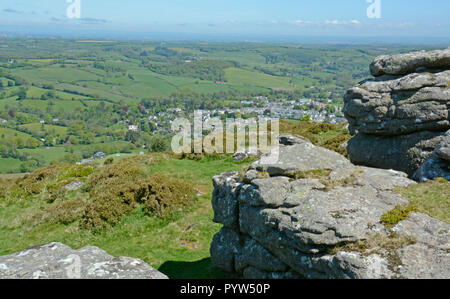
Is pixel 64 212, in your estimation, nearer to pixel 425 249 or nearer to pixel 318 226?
pixel 318 226

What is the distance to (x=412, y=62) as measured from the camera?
17.8 m

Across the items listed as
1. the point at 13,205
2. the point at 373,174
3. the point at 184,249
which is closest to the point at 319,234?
the point at 373,174

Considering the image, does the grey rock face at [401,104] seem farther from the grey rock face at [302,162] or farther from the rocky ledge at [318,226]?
the grey rock face at [302,162]

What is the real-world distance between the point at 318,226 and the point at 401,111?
1073cm

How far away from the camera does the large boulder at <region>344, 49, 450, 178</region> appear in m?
16.2

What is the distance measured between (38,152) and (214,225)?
402ft

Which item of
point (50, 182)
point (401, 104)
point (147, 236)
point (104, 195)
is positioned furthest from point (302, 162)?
point (50, 182)

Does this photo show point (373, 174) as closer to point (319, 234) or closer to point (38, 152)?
→ point (319, 234)

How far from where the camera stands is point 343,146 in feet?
84.0

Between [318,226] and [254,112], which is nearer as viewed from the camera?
[318,226]

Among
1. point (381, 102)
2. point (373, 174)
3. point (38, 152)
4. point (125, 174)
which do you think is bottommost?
point (38, 152)

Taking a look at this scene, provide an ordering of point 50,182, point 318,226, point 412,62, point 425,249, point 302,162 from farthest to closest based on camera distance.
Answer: point 50,182, point 412,62, point 302,162, point 318,226, point 425,249

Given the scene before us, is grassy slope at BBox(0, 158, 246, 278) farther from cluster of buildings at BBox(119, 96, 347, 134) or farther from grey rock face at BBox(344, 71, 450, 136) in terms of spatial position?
cluster of buildings at BBox(119, 96, 347, 134)
